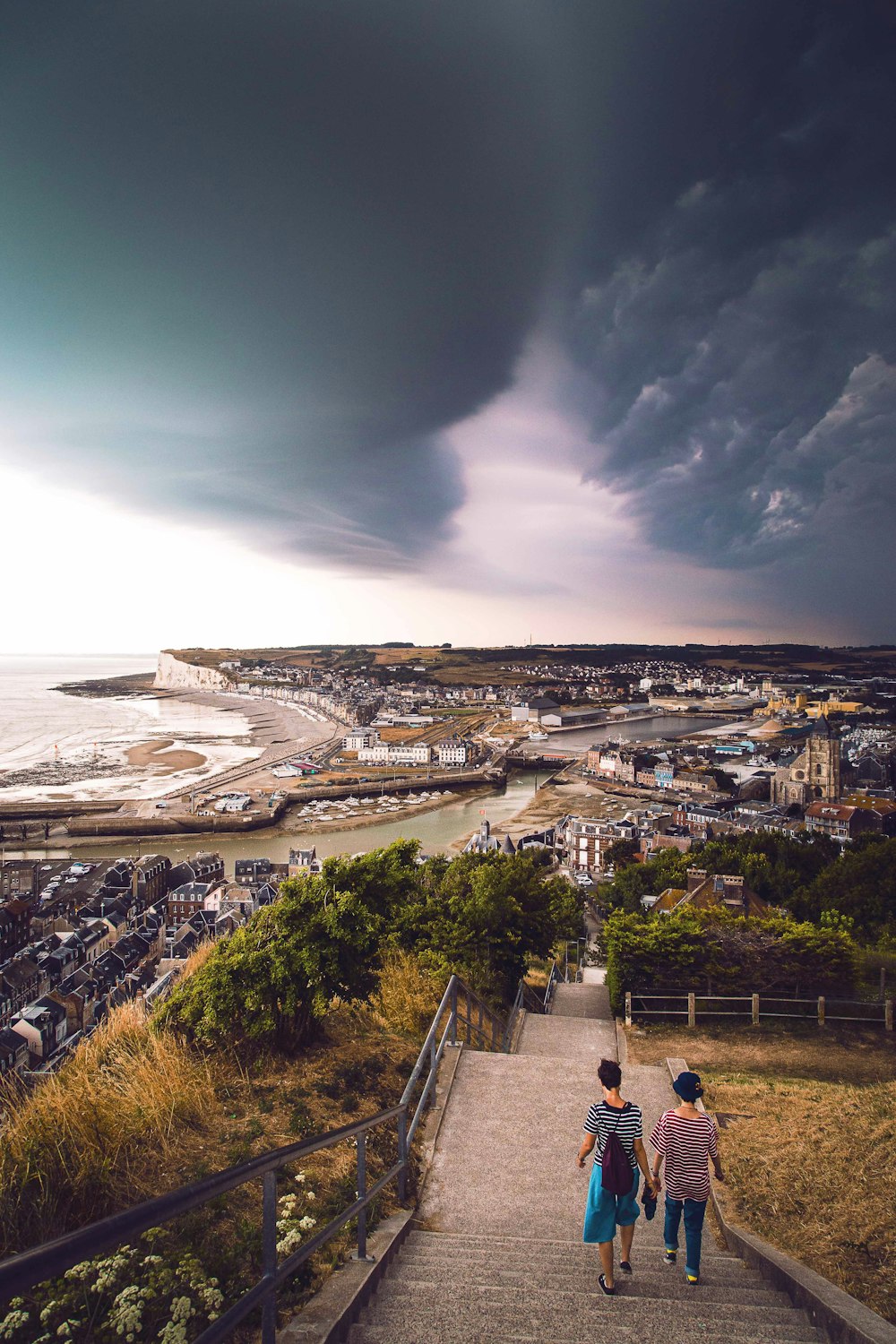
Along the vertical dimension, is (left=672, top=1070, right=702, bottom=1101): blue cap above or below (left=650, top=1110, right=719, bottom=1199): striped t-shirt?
above

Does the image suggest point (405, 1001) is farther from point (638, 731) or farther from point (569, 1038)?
point (638, 731)

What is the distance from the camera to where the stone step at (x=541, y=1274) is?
2.44 m

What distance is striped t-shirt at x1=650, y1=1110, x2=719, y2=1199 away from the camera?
104 inches

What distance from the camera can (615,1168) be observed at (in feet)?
8.23

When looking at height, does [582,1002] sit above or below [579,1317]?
below

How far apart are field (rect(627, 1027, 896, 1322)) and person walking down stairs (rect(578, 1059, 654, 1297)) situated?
0.95 meters

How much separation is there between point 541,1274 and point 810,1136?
8.36ft

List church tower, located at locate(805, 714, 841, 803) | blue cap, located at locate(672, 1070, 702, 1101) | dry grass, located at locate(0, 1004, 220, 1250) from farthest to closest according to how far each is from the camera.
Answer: church tower, located at locate(805, 714, 841, 803), blue cap, located at locate(672, 1070, 702, 1101), dry grass, located at locate(0, 1004, 220, 1250)

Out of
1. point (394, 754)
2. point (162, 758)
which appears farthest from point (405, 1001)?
point (394, 754)

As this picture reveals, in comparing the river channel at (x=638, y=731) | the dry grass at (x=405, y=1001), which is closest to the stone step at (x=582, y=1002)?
the dry grass at (x=405, y=1001)

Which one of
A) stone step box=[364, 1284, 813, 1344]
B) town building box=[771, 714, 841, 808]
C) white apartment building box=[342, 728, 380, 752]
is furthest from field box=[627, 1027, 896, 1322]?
white apartment building box=[342, 728, 380, 752]

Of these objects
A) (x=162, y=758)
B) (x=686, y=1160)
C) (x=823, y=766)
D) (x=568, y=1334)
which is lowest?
(x=162, y=758)

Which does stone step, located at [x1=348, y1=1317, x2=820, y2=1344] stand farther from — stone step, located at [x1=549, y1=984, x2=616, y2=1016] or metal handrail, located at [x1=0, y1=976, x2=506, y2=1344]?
stone step, located at [x1=549, y1=984, x2=616, y2=1016]

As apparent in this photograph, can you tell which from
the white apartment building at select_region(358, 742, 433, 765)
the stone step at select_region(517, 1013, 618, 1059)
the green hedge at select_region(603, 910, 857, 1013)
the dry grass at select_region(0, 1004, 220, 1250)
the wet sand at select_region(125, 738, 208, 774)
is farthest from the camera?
the white apartment building at select_region(358, 742, 433, 765)
